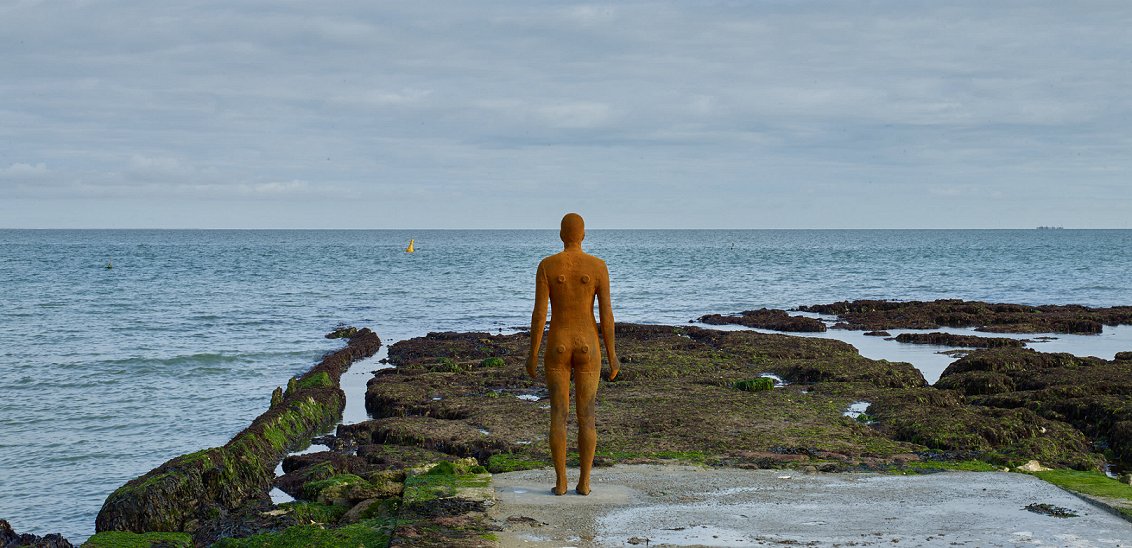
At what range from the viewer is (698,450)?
1386 cm

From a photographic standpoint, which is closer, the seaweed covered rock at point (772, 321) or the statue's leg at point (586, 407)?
the statue's leg at point (586, 407)

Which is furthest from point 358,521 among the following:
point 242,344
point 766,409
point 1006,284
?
point 1006,284

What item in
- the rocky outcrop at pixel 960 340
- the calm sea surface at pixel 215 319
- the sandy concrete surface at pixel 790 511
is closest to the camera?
the sandy concrete surface at pixel 790 511

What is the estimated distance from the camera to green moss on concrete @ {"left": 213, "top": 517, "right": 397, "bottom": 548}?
365 inches

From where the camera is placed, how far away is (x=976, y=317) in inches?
1508

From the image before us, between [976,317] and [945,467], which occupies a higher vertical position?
[945,467]

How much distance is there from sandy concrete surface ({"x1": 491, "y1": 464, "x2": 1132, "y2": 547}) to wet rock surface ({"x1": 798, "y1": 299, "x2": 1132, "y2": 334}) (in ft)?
87.4

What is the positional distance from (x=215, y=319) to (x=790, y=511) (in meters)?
36.6

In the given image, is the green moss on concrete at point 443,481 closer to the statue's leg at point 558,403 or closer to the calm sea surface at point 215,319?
the statue's leg at point 558,403

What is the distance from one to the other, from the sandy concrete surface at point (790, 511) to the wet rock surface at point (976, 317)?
26.6 m

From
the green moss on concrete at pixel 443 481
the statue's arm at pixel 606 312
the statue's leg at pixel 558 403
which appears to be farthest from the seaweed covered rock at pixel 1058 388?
the green moss on concrete at pixel 443 481

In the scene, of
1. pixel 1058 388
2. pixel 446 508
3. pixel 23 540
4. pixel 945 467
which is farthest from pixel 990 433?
pixel 23 540

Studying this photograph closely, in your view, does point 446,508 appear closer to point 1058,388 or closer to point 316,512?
point 316,512

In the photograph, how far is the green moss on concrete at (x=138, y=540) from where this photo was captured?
9.97m
